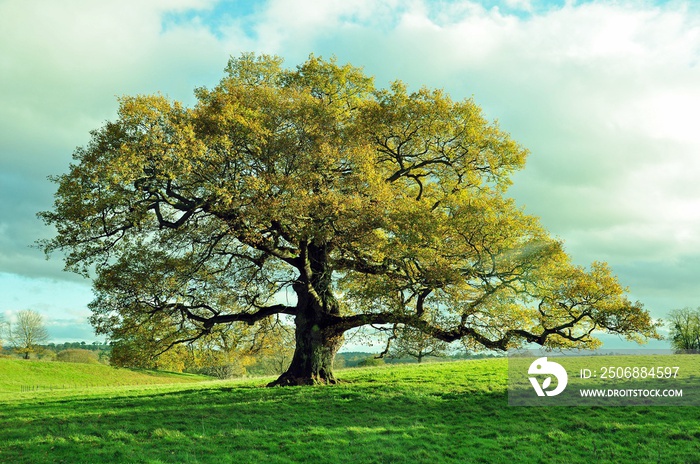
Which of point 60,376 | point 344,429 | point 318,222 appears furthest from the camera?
point 60,376

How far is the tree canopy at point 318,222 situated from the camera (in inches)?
800

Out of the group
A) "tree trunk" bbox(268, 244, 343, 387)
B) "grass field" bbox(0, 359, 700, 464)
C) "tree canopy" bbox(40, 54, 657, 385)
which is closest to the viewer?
"grass field" bbox(0, 359, 700, 464)

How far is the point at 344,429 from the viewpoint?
16.8 m

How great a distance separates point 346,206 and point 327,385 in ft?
29.0

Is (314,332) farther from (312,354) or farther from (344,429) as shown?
(344,429)

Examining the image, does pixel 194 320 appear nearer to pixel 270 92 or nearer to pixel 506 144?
pixel 270 92

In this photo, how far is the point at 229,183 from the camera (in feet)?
69.8

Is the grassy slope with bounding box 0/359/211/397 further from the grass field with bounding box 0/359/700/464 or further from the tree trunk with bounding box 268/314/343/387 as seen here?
the tree trunk with bounding box 268/314/343/387

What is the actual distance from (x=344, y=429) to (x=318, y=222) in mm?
8427

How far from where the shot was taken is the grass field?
47.4 ft

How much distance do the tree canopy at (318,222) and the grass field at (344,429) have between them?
3.01 metres

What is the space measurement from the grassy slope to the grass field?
37.9 m

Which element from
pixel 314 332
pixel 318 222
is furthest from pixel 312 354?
pixel 318 222

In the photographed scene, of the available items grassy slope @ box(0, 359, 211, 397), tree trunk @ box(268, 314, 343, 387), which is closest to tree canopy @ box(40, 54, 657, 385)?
tree trunk @ box(268, 314, 343, 387)
